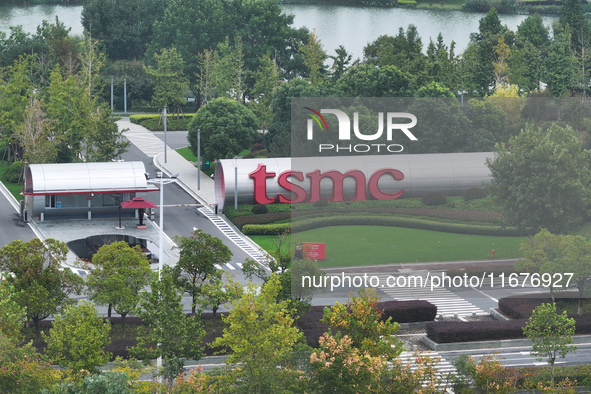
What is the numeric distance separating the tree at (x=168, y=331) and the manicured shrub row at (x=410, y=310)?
54.4ft

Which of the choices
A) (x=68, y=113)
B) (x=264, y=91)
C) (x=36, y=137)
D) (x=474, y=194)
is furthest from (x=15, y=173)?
(x=474, y=194)

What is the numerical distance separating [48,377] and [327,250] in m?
22.2

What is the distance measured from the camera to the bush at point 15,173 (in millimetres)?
115438

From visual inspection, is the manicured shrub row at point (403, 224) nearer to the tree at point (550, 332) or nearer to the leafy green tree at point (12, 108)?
the tree at point (550, 332)

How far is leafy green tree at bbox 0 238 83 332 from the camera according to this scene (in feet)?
233

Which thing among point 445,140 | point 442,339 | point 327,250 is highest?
point 445,140

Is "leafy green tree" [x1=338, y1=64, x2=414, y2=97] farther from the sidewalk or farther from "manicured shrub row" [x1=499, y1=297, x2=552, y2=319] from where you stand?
"manicured shrub row" [x1=499, y1=297, x2=552, y2=319]

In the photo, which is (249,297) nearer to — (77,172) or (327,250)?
(327,250)

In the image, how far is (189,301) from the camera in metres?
→ 82.0

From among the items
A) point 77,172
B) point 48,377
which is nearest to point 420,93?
point 77,172

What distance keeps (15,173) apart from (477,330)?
58044 mm

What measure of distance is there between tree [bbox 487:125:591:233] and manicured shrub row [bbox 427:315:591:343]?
654 cm

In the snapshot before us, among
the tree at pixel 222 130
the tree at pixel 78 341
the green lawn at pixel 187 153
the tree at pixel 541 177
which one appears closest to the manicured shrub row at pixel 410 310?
the tree at pixel 541 177

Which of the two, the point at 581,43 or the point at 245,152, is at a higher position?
the point at 581,43
